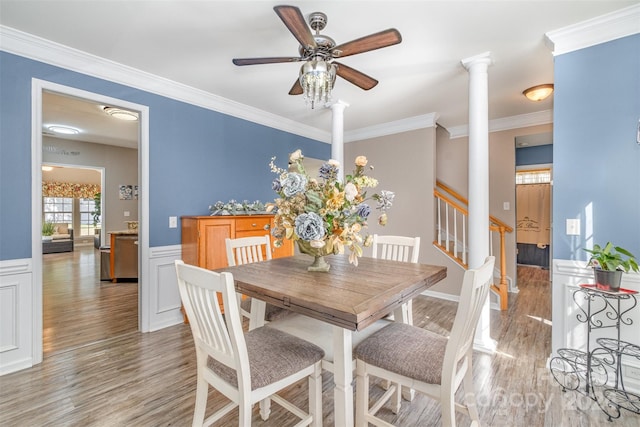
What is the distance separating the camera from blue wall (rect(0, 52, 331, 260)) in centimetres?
220

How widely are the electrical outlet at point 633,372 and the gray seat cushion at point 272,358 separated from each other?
212 centimetres

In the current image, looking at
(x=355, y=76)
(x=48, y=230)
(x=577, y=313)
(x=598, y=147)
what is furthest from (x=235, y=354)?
(x=48, y=230)

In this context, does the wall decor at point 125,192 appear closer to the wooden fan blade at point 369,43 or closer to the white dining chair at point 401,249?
the white dining chair at point 401,249

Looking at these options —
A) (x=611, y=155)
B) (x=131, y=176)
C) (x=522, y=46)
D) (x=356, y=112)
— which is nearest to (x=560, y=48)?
(x=522, y=46)

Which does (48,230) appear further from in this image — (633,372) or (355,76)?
(633,372)

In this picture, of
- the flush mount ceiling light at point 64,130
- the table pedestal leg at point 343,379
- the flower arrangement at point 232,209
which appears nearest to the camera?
the table pedestal leg at point 343,379

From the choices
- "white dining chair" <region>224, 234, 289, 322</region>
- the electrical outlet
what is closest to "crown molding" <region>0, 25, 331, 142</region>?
"white dining chair" <region>224, 234, 289, 322</region>

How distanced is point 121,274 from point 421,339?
5124 millimetres

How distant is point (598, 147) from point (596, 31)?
2.69 ft

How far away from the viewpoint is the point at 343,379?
47.0 inches

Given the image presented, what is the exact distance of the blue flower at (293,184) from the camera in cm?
155

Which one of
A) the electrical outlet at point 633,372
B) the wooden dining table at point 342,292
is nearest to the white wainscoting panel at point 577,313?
the electrical outlet at point 633,372

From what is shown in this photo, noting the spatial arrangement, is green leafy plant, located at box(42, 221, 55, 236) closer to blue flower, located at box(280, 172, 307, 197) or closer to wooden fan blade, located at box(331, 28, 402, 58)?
blue flower, located at box(280, 172, 307, 197)

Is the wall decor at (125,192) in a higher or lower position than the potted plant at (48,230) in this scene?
higher
